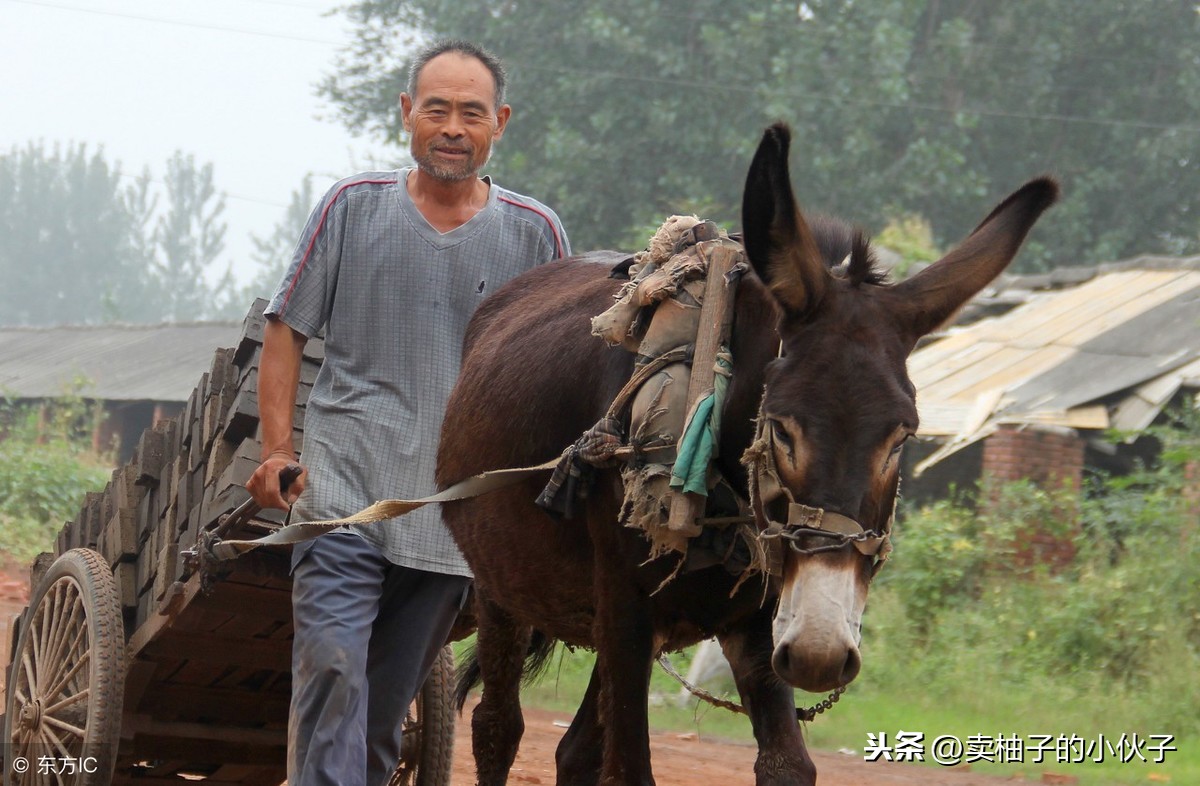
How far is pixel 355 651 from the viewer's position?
373cm

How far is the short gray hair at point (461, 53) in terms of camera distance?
4.16 meters

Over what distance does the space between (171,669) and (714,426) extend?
2.46m

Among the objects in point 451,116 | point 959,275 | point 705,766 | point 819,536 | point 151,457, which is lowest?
point 705,766

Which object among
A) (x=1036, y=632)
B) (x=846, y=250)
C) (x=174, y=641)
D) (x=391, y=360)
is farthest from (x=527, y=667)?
(x=1036, y=632)

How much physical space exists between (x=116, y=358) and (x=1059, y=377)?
26722 millimetres

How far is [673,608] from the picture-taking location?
3.61m

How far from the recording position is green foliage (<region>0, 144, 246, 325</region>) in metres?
70.6

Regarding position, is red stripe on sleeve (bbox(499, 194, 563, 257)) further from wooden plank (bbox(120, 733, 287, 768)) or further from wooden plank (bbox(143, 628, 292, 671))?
wooden plank (bbox(120, 733, 287, 768))

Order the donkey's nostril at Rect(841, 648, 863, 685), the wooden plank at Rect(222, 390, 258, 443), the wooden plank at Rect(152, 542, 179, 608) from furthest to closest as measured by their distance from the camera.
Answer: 1. the wooden plank at Rect(152, 542, 179, 608)
2. the wooden plank at Rect(222, 390, 258, 443)
3. the donkey's nostril at Rect(841, 648, 863, 685)

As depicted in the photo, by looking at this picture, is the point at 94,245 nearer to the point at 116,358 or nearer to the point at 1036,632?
the point at 116,358

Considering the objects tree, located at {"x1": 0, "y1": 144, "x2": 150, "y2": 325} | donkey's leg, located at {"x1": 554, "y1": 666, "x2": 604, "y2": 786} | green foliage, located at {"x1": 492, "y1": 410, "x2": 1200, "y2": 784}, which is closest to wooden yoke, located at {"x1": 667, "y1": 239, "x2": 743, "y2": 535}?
donkey's leg, located at {"x1": 554, "y1": 666, "x2": 604, "y2": 786}

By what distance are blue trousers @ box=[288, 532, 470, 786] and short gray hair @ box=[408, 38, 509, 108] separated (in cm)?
137

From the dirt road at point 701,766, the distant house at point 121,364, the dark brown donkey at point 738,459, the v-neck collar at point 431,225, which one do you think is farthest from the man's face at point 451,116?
the distant house at point 121,364

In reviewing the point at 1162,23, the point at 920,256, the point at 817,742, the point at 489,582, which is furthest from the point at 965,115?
the point at 489,582
